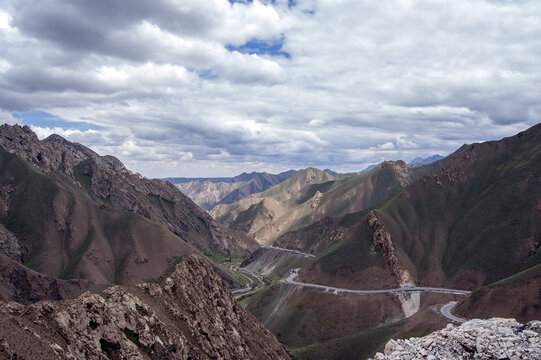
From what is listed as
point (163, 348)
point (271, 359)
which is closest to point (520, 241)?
point (271, 359)

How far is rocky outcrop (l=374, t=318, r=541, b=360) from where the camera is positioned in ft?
147

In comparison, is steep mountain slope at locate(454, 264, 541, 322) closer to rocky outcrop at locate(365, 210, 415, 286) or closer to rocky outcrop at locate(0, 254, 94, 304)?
rocky outcrop at locate(365, 210, 415, 286)

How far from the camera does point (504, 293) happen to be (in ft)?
394

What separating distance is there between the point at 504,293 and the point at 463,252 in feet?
254

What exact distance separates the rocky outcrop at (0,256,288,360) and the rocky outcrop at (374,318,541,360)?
109ft

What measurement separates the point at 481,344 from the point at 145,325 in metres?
44.9

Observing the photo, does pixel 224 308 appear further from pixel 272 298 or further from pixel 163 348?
pixel 272 298

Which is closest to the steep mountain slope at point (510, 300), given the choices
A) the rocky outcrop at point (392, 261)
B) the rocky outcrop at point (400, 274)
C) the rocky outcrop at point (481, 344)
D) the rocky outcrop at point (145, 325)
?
the rocky outcrop at point (400, 274)

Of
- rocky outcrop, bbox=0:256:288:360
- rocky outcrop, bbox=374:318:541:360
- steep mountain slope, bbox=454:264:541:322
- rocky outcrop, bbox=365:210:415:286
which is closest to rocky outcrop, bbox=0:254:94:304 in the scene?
rocky outcrop, bbox=0:256:288:360

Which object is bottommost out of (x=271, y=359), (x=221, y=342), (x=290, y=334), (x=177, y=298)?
(x=290, y=334)

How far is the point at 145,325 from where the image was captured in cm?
6438

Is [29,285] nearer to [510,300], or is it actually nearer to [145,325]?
[145,325]

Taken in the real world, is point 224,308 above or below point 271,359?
above

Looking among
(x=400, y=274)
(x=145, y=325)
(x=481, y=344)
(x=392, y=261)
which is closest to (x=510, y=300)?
(x=400, y=274)
